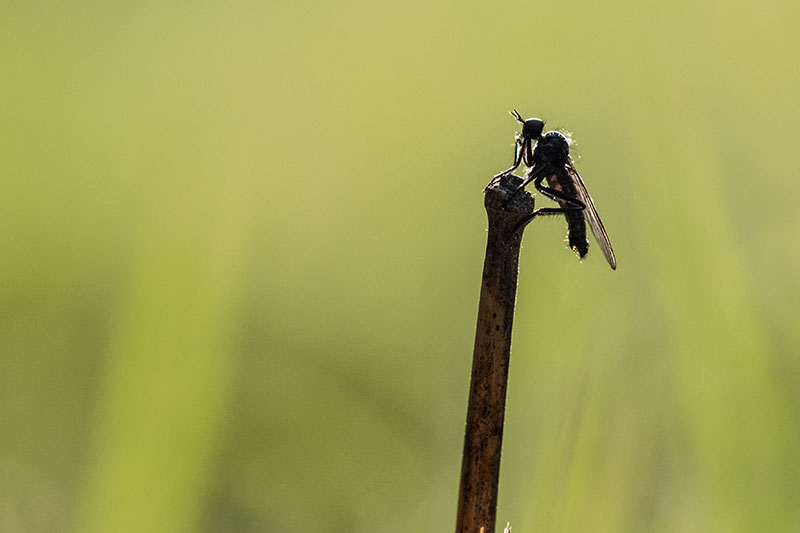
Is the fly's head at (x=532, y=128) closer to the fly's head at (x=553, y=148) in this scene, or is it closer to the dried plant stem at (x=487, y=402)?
the fly's head at (x=553, y=148)

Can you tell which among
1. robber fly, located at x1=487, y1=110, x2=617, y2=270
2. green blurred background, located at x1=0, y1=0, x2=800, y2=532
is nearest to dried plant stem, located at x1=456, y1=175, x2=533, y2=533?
green blurred background, located at x1=0, y1=0, x2=800, y2=532

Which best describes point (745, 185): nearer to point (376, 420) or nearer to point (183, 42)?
point (376, 420)

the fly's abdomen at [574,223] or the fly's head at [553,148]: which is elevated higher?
the fly's head at [553,148]

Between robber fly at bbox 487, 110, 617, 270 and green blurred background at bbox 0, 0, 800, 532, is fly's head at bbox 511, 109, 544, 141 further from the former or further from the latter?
green blurred background at bbox 0, 0, 800, 532

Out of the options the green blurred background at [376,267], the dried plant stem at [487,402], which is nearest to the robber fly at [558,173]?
the green blurred background at [376,267]

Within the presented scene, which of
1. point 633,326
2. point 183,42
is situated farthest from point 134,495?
point 183,42

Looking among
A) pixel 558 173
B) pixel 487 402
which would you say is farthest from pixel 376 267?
pixel 487 402
